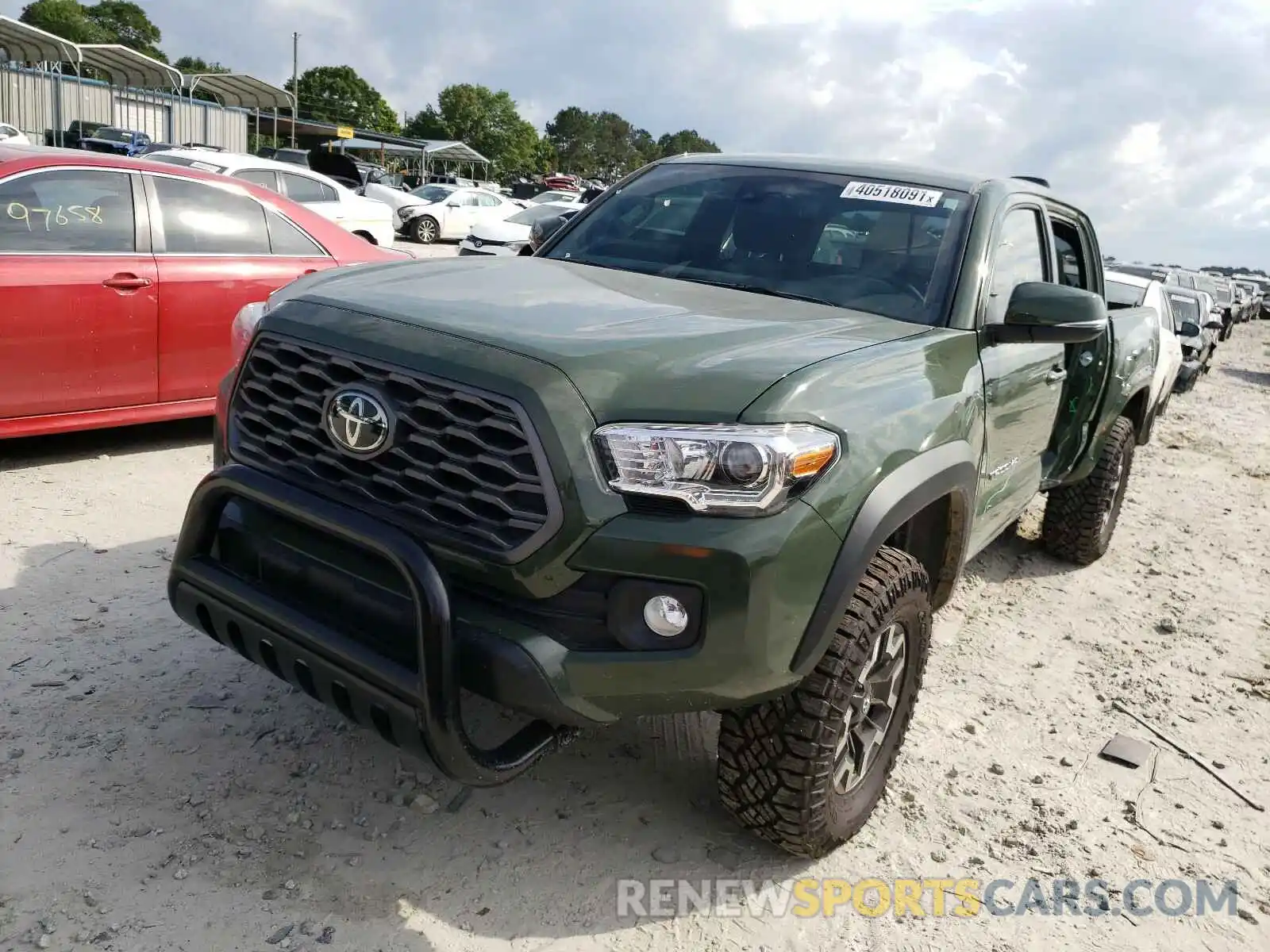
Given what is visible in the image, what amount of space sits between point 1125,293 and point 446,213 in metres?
17.5

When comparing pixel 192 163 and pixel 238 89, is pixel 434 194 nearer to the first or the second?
pixel 238 89

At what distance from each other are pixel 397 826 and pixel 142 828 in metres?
0.64

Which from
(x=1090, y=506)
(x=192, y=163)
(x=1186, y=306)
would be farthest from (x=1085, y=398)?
(x=1186, y=306)

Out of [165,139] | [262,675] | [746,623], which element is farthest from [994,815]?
[165,139]

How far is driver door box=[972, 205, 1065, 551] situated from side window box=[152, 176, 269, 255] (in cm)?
415

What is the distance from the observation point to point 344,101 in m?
92.8

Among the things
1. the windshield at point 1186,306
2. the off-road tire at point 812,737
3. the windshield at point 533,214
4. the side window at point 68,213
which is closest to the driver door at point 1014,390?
the off-road tire at point 812,737

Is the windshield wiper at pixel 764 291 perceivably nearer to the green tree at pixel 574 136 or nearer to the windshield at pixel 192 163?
the windshield at pixel 192 163

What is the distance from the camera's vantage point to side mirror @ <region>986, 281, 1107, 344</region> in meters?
3.08

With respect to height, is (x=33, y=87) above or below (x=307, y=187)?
above

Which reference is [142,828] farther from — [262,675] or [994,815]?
[994,815]

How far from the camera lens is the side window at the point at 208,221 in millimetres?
5516

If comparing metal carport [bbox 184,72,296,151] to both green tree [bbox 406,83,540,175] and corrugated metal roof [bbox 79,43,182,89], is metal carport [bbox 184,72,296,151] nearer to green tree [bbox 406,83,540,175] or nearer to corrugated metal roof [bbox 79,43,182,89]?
corrugated metal roof [bbox 79,43,182,89]

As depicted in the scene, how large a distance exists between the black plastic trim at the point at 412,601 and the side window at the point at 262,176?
1060 centimetres
